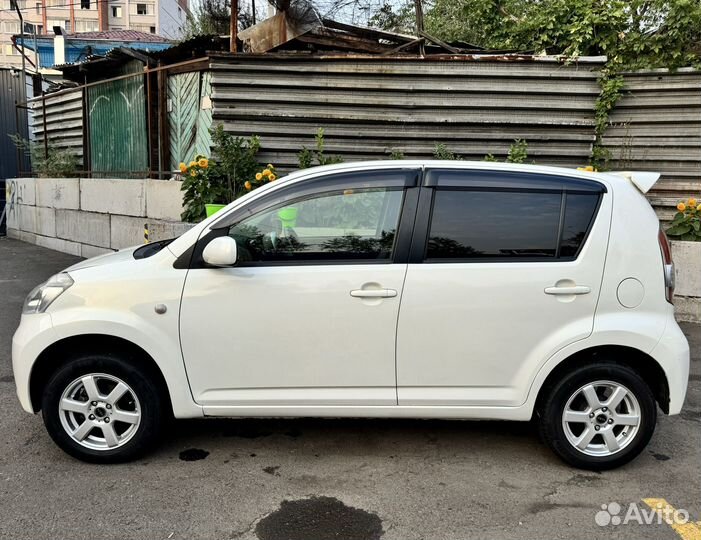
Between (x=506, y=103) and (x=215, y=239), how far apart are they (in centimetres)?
593

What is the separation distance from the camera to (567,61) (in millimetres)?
7934

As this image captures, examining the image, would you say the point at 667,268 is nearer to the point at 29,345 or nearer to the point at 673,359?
the point at 673,359

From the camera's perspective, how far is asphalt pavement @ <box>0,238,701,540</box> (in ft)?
9.61

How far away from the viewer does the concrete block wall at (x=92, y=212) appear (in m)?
9.02

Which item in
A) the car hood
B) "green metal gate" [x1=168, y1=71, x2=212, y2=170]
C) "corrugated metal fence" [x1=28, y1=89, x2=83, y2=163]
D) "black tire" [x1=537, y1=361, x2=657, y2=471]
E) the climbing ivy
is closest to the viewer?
"black tire" [x1=537, y1=361, x2=657, y2=471]

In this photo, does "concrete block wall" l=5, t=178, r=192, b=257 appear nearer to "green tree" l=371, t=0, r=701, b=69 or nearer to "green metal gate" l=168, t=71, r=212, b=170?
"green metal gate" l=168, t=71, r=212, b=170

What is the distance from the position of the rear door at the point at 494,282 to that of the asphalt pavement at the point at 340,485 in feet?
1.63

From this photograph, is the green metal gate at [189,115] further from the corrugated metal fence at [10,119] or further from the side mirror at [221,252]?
the corrugated metal fence at [10,119]

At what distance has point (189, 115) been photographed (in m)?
9.11

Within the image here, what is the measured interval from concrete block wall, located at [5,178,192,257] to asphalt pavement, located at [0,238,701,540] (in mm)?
4756

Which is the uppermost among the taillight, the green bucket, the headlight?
the green bucket

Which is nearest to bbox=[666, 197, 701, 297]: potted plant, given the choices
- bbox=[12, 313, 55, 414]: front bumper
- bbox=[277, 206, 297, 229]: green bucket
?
bbox=[277, 206, 297, 229]: green bucket

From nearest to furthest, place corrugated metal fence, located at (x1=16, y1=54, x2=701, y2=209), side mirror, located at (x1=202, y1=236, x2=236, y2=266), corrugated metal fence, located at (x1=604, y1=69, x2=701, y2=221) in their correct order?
side mirror, located at (x1=202, y1=236, x2=236, y2=266)
corrugated metal fence, located at (x1=604, y1=69, x2=701, y2=221)
corrugated metal fence, located at (x1=16, y1=54, x2=701, y2=209)
